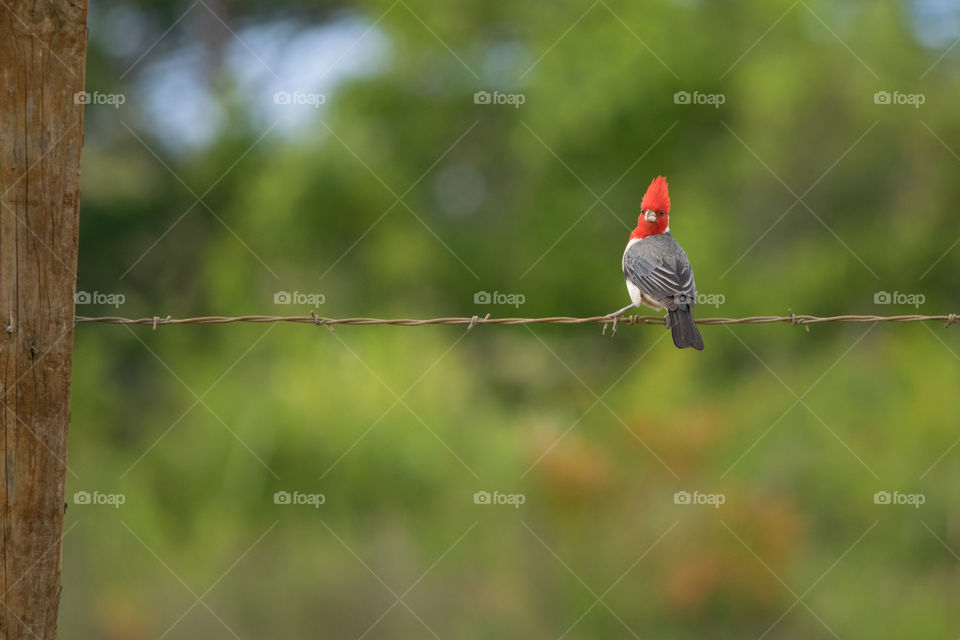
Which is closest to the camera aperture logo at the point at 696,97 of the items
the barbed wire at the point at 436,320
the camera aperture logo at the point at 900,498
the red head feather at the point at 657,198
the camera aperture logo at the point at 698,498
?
the camera aperture logo at the point at 900,498

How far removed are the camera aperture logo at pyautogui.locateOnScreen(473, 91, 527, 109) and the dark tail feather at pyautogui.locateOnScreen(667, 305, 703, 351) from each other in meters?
8.14

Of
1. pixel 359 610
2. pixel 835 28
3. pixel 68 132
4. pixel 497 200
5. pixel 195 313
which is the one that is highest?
pixel 835 28

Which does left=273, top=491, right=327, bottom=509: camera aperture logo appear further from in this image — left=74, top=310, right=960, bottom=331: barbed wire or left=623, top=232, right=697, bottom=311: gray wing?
left=74, top=310, right=960, bottom=331: barbed wire

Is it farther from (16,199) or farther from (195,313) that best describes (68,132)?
(195,313)

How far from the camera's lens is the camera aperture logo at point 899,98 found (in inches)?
485

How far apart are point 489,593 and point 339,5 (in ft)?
39.7

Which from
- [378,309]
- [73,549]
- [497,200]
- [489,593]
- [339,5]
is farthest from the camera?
[339,5]

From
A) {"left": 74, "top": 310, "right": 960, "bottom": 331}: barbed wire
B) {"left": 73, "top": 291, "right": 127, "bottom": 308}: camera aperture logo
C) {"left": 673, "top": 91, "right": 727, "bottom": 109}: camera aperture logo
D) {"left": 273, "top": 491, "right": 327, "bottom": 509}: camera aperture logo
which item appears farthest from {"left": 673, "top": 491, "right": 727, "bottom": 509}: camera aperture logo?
{"left": 673, "top": 91, "right": 727, "bottom": 109}: camera aperture logo

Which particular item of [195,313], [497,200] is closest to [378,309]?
[497,200]

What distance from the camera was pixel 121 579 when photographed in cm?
691

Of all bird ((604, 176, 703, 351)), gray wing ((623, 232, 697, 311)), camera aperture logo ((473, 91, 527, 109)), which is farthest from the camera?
camera aperture logo ((473, 91, 527, 109))

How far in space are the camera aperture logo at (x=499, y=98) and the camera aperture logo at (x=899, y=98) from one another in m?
4.47

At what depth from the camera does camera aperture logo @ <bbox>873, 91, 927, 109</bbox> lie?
1231 centimetres

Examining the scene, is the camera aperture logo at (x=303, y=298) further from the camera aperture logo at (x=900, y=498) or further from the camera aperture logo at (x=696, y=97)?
the camera aperture logo at (x=900, y=498)
